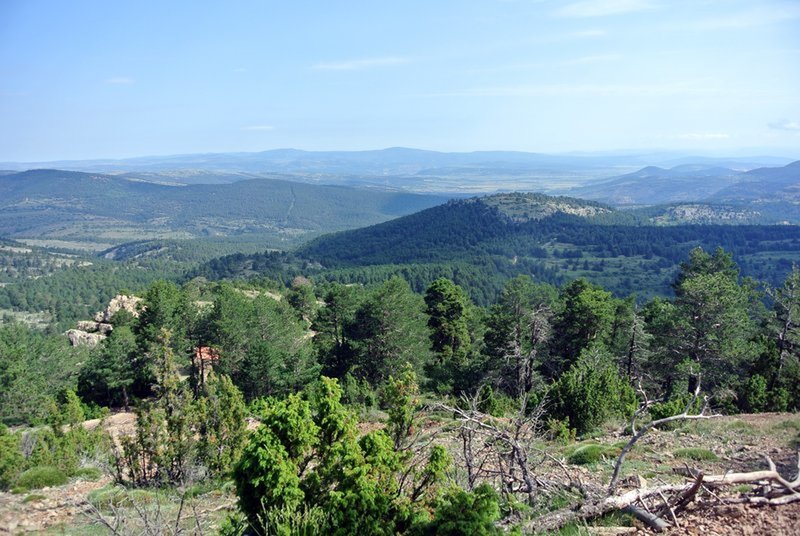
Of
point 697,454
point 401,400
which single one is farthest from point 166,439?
point 697,454

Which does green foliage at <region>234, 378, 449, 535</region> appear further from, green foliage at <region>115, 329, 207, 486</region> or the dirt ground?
green foliage at <region>115, 329, 207, 486</region>

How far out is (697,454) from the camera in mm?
11609

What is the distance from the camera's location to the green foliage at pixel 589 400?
17141mm

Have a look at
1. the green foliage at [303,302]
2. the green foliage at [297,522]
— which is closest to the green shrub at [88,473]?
the green foliage at [297,522]

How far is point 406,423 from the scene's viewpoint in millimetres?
9281

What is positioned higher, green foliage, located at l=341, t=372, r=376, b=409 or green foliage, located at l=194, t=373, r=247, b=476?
green foliage, located at l=194, t=373, r=247, b=476

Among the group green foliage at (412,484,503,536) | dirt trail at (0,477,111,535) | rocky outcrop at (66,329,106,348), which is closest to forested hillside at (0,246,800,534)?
green foliage at (412,484,503,536)

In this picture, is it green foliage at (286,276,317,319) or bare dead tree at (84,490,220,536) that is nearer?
bare dead tree at (84,490,220,536)

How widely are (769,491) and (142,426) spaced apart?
558 inches

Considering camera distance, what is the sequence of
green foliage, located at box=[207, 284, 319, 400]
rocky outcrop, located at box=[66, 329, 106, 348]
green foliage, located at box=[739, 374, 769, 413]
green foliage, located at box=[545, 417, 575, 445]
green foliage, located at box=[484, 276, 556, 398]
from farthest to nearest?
rocky outcrop, located at box=[66, 329, 106, 348], green foliage, located at box=[207, 284, 319, 400], green foliage, located at box=[484, 276, 556, 398], green foliage, located at box=[739, 374, 769, 413], green foliage, located at box=[545, 417, 575, 445]

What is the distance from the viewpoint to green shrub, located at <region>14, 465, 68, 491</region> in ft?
43.9

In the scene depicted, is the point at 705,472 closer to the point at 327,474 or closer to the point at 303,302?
the point at 327,474

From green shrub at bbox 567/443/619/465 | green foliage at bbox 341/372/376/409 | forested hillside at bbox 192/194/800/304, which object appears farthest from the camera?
forested hillside at bbox 192/194/800/304

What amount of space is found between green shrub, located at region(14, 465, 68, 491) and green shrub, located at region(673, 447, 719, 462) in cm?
1695
